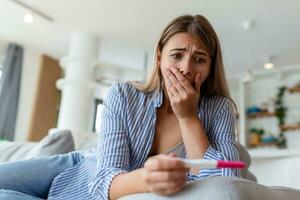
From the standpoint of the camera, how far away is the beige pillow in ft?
4.99

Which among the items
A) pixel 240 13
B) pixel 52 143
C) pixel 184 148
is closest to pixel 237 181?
pixel 184 148

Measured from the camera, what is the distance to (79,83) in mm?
3693

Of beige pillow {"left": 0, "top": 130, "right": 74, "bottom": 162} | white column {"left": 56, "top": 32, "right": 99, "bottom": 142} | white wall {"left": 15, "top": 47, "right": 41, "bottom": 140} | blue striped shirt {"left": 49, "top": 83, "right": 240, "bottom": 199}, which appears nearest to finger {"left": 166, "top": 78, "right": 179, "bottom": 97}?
blue striped shirt {"left": 49, "top": 83, "right": 240, "bottom": 199}

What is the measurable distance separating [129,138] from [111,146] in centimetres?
7

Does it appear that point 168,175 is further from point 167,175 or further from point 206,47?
point 206,47

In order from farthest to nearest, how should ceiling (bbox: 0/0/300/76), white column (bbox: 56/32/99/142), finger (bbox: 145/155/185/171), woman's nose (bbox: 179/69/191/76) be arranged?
white column (bbox: 56/32/99/142) < ceiling (bbox: 0/0/300/76) < woman's nose (bbox: 179/69/191/76) < finger (bbox: 145/155/185/171)

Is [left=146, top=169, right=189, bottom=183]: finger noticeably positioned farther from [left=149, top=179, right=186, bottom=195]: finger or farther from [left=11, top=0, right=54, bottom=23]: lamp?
[left=11, top=0, right=54, bottom=23]: lamp

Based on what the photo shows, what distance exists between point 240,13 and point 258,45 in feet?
2.38

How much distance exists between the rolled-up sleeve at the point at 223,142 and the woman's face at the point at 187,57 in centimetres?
12

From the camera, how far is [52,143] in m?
1.53

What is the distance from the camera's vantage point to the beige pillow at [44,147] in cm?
152

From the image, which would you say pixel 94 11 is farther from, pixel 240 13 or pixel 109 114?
pixel 109 114

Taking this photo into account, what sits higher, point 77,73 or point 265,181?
point 77,73

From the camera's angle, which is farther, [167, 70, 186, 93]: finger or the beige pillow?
the beige pillow
